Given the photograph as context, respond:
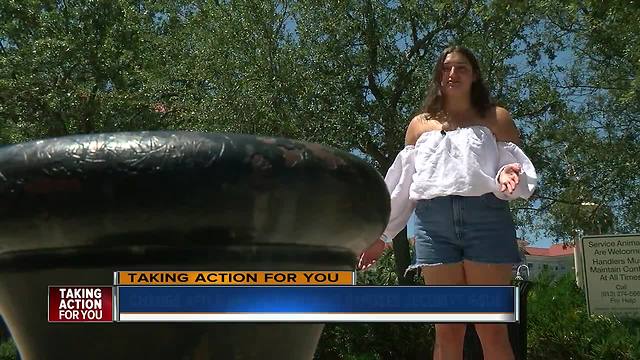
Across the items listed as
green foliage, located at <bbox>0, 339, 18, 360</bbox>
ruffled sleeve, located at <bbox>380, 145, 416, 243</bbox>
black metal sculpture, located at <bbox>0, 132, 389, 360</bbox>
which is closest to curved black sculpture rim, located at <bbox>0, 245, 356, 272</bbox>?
black metal sculpture, located at <bbox>0, 132, 389, 360</bbox>

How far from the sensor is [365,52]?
14008mm

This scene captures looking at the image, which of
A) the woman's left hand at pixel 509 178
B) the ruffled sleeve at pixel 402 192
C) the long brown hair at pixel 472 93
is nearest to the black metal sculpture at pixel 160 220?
the woman's left hand at pixel 509 178

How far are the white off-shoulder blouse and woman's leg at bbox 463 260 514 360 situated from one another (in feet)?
0.64

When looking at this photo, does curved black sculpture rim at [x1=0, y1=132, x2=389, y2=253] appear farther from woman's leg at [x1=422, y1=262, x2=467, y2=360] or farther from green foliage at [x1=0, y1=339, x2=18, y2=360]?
woman's leg at [x1=422, y1=262, x2=467, y2=360]

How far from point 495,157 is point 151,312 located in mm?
1329

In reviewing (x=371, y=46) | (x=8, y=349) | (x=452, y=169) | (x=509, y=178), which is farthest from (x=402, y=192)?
(x=371, y=46)

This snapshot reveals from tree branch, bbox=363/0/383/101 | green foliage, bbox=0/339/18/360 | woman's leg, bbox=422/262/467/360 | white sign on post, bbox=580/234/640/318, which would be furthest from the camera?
tree branch, bbox=363/0/383/101

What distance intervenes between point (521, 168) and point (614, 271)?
231 inches

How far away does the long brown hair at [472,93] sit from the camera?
2.47 metres

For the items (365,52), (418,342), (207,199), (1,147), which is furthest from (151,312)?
(365,52)

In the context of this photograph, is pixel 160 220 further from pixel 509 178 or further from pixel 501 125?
pixel 501 125

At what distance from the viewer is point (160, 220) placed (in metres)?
1.16

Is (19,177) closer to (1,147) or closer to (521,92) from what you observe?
(1,147)

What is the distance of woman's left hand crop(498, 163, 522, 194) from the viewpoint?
7.13 feet
